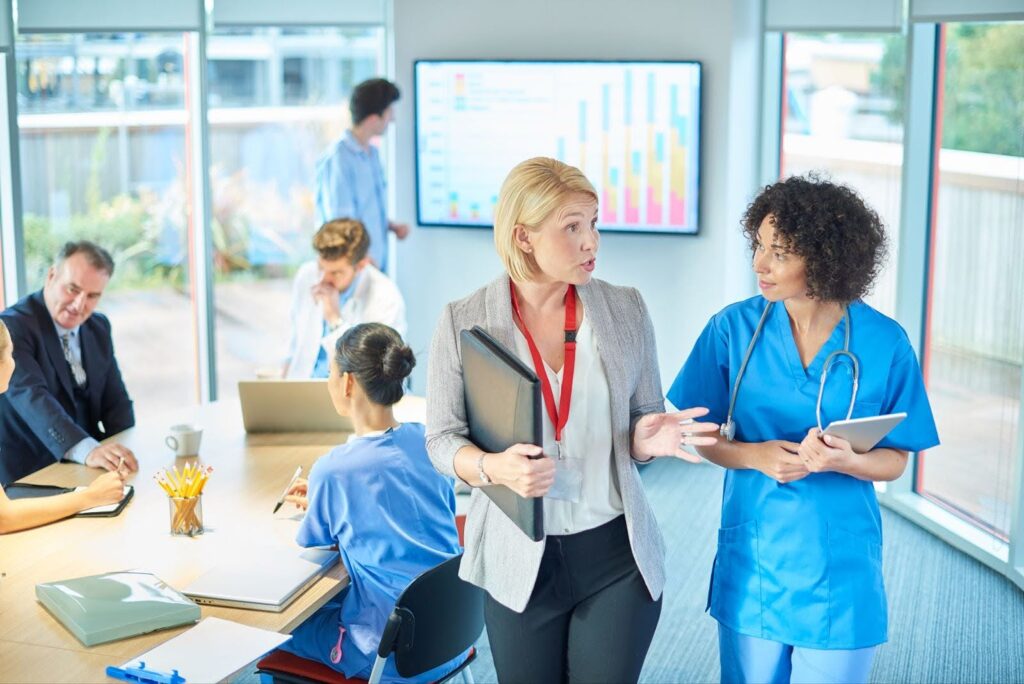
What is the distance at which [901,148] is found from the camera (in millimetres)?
5289

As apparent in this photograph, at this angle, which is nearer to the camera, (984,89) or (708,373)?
(708,373)

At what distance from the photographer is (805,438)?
2426mm

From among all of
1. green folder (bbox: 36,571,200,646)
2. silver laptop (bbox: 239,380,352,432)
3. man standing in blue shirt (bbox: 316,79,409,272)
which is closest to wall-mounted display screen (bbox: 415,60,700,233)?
man standing in blue shirt (bbox: 316,79,409,272)

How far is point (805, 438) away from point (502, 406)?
69 centimetres

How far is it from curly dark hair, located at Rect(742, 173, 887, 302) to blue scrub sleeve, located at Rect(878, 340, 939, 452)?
170mm

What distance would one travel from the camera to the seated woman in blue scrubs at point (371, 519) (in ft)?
9.55

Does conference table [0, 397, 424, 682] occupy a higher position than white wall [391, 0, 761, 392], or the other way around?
white wall [391, 0, 761, 392]

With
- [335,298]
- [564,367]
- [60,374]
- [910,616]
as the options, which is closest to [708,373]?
[564,367]

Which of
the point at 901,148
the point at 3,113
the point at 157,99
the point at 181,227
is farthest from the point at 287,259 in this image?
the point at 901,148

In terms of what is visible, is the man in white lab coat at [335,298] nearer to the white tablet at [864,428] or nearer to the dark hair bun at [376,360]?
the dark hair bun at [376,360]

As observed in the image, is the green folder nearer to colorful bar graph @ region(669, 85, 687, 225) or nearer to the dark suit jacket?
the dark suit jacket

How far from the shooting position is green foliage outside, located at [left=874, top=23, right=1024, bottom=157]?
467 cm

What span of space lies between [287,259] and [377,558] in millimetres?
4165

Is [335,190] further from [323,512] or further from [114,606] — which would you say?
[114,606]
